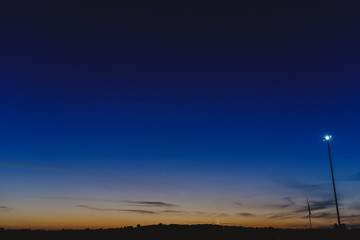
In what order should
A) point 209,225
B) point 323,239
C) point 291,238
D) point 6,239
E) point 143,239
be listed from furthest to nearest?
1. point 209,225
2. point 6,239
3. point 143,239
4. point 291,238
5. point 323,239

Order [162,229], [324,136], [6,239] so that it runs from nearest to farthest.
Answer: [324,136] → [6,239] → [162,229]

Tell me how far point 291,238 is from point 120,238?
86.1 feet

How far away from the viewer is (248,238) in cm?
4519

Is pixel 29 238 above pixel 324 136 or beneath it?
beneath

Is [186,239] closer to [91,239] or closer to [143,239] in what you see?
[143,239]

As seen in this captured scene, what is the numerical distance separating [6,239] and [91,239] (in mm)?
15253

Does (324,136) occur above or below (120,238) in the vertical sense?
above

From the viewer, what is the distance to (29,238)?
55.7 metres

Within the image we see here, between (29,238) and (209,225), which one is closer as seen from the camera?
(29,238)

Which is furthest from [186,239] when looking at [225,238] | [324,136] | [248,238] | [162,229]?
[324,136]

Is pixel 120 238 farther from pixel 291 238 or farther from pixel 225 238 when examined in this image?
pixel 291 238

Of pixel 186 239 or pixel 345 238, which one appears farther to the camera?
pixel 186 239

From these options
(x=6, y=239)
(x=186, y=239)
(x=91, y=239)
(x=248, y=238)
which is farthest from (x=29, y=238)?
(x=248, y=238)

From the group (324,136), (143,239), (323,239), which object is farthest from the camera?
(143,239)
